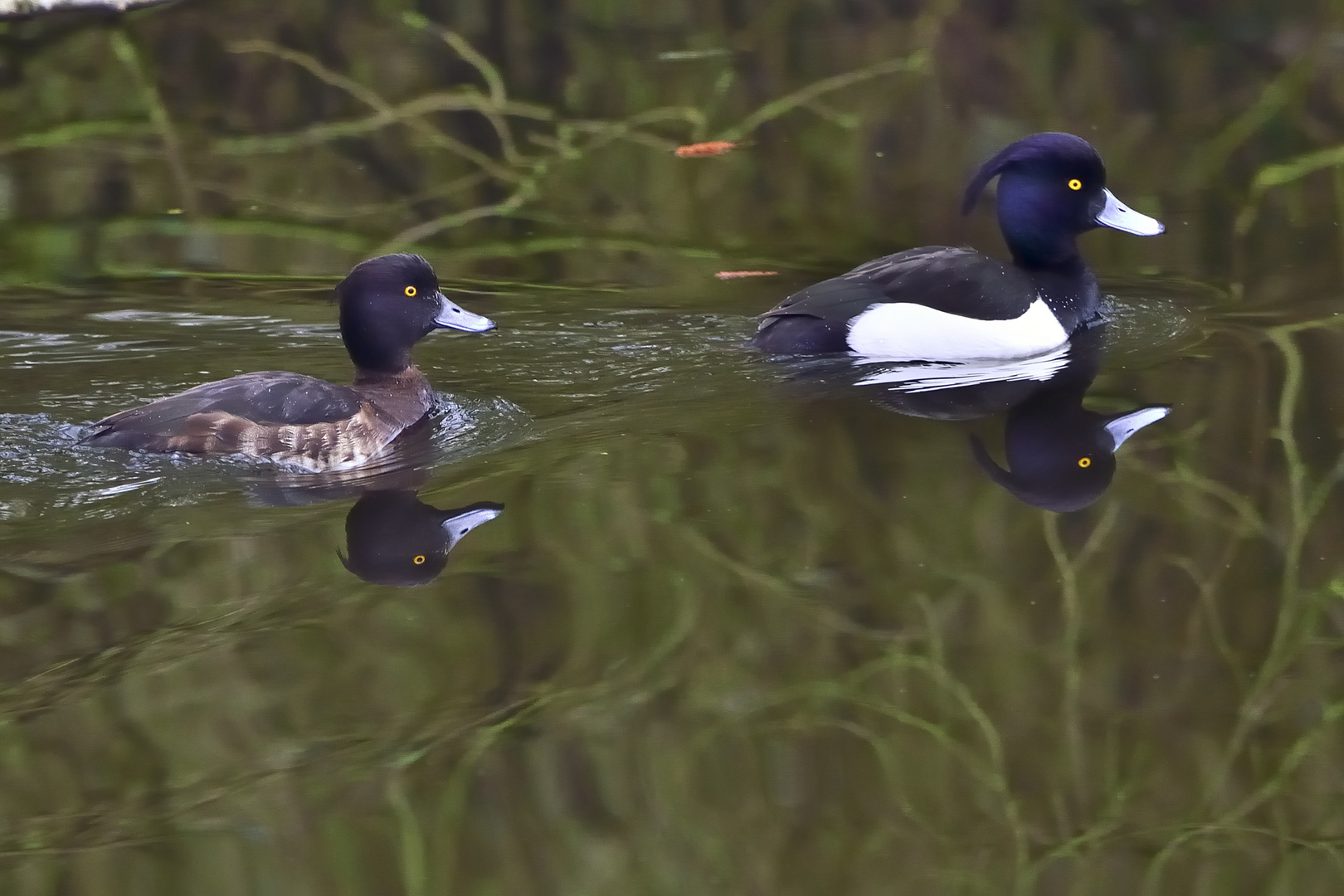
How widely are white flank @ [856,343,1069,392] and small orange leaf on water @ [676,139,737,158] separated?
237 centimetres

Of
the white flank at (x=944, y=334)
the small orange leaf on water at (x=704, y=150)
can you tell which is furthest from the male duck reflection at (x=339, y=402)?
the small orange leaf on water at (x=704, y=150)

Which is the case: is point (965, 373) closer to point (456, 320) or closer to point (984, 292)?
point (984, 292)

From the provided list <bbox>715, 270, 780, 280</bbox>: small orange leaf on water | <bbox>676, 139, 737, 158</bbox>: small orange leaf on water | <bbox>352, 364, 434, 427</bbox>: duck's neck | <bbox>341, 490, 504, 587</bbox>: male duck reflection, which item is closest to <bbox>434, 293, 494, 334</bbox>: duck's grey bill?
<bbox>352, 364, 434, 427</bbox>: duck's neck

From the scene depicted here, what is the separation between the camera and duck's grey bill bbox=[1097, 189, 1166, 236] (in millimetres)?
7977

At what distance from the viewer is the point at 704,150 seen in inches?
376

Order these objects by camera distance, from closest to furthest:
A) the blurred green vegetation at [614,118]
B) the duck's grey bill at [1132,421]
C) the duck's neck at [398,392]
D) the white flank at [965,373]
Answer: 1. the duck's grey bill at [1132,421]
2. the duck's neck at [398,392]
3. the white flank at [965,373]
4. the blurred green vegetation at [614,118]

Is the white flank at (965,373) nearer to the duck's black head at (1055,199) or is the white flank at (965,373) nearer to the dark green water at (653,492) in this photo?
the dark green water at (653,492)

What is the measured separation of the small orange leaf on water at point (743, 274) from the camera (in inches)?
347

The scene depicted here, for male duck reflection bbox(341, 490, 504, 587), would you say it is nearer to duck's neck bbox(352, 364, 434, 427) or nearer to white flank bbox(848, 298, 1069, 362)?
duck's neck bbox(352, 364, 434, 427)

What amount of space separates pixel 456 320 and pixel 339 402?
2.39ft

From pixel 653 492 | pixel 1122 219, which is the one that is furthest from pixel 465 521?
pixel 1122 219

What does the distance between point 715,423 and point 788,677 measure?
2221 millimetres

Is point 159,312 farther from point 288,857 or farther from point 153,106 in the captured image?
point 288,857

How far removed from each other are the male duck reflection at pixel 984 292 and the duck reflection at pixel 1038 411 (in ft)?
0.35
